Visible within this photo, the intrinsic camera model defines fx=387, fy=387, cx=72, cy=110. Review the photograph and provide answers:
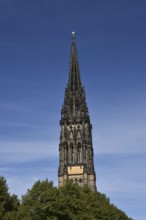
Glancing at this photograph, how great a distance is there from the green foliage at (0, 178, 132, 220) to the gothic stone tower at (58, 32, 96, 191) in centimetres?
3319

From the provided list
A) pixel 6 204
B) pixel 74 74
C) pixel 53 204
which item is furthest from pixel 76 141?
pixel 6 204

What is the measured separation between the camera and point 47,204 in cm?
4747

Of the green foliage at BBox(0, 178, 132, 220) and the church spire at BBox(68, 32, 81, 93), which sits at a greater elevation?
the church spire at BBox(68, 32, 81, 93)

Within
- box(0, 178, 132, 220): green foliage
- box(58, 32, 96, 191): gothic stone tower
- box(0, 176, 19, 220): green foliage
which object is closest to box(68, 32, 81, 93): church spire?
box(58, 32, 96, 191): gothic stone tower

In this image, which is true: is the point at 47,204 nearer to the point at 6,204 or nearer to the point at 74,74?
the point at 6,204

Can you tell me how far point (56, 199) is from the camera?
48.0 metres

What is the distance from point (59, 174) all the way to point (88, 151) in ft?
30.2

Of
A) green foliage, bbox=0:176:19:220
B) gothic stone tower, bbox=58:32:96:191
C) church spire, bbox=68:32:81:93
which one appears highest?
church spire, bbox=68:32:81:93

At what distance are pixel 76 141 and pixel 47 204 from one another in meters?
49.5

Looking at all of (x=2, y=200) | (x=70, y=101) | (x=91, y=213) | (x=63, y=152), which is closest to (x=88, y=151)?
(x=63, y=152)

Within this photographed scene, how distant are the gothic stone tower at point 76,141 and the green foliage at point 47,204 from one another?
33.2 meters

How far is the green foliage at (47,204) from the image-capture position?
41125 millimetres

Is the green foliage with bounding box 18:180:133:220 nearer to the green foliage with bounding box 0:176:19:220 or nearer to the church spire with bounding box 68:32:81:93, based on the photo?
the green foliage with bounding box 0:176:19:220

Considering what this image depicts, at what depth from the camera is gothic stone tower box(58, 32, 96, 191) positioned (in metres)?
92.4
